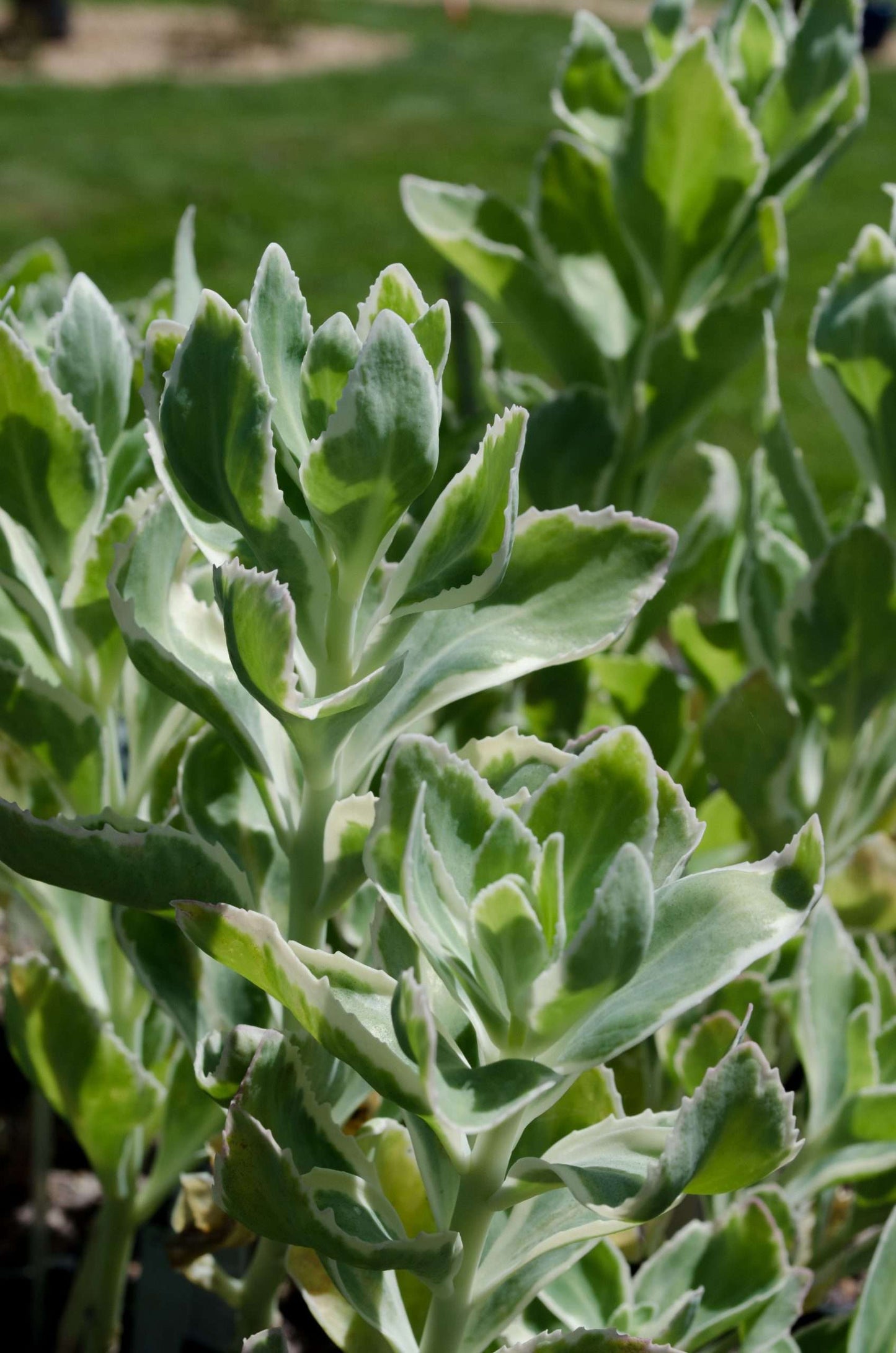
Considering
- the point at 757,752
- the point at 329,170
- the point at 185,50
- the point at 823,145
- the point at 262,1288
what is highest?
the point at 823,145

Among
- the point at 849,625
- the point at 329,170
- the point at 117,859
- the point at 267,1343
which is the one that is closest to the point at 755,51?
the point at 849,625

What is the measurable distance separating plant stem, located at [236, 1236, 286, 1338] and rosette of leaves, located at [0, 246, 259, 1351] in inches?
3.7

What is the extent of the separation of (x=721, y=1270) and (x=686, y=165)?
67 cm

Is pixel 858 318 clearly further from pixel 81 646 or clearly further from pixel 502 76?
pixel 502 76

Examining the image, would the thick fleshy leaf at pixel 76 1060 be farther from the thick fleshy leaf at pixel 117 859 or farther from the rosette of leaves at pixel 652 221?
the rosette of leaves at pixel 652 221

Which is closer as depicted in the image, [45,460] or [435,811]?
[435,811]

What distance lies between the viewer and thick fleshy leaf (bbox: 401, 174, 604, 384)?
1.07 meters

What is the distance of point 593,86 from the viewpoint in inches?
44.3

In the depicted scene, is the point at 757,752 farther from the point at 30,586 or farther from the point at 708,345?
the point at 30,586

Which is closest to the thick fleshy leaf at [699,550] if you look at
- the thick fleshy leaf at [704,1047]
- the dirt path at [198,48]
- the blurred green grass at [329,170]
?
the thick fleshy leaf at [704,1047]

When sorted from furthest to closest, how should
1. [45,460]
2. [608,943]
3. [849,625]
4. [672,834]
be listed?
[849,625] → [45,460] → [672,834] → [608,943]

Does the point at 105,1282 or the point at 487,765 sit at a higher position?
the point at 487,765

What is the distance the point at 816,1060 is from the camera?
34.5 inches

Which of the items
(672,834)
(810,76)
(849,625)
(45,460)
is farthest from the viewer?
(810,76)
